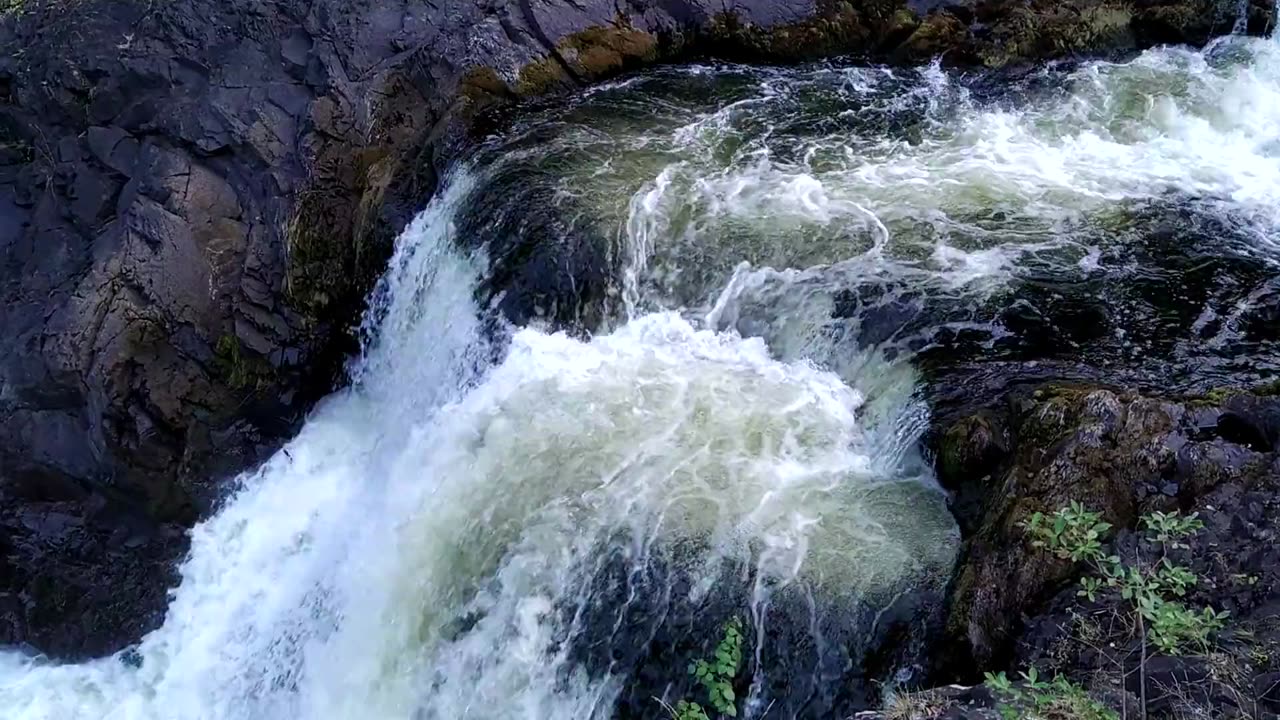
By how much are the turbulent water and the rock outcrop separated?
0.41 metres

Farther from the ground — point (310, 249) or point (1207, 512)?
point (1207, 512)

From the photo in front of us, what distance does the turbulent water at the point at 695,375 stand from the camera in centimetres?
555

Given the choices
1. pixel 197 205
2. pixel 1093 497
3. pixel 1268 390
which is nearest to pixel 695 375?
pixel 1093 497

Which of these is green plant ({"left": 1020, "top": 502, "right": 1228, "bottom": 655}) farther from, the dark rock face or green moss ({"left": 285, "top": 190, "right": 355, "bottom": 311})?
green moss ({"left": 285, "top": 190, "right": 355, "bottom": 311})

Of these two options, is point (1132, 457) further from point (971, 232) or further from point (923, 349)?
point (971, 232)

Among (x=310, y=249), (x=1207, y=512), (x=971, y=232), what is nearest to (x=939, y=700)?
(x=1207, y=512)

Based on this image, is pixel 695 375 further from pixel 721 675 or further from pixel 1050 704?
pixel 1050 704

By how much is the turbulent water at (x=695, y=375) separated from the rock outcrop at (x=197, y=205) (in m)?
0.41

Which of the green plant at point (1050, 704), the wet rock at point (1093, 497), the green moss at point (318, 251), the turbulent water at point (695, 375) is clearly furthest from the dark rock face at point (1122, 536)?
the green moss at point (318, 251)

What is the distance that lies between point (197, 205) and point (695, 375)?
447cm

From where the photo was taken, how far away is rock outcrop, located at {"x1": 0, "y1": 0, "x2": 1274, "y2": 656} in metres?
7.74

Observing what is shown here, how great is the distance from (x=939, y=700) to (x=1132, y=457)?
172 cm

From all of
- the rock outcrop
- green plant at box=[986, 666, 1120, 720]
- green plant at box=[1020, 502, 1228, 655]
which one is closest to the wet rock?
green plant at box=[1020, 502, 1228, 655]

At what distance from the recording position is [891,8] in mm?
9609
